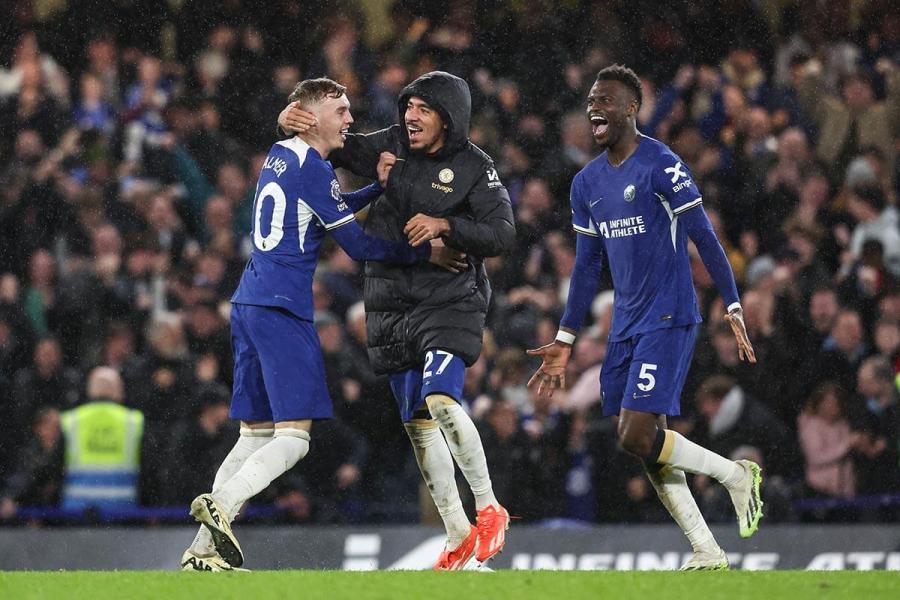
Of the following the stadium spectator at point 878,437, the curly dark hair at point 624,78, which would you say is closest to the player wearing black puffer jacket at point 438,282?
the curly dark hair at point 624,78

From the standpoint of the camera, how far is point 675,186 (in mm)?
6570

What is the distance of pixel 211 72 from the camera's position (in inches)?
497

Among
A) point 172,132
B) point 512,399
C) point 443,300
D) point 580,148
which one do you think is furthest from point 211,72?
point 443,300

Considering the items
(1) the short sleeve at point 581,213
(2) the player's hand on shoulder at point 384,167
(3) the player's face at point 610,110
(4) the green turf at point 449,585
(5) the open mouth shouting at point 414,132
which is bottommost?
(4) the green turf at point 449,585

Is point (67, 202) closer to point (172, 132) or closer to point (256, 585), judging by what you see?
point (172, 132)

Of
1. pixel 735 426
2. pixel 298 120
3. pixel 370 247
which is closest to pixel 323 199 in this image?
pixel 370 247

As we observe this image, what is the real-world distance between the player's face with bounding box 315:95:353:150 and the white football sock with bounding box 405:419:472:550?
1.24 meters

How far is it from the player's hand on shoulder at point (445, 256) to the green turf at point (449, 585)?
1.34 metres

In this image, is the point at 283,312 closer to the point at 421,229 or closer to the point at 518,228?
the point at 421,229

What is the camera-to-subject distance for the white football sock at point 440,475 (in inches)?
268

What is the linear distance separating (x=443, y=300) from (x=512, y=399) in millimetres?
3040

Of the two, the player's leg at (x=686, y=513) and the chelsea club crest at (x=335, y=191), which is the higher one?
the chelsea club crest at (x=335, y=191)

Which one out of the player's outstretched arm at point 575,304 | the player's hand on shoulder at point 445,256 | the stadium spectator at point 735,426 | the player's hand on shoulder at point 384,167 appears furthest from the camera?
the stadium spectator at point 735,426

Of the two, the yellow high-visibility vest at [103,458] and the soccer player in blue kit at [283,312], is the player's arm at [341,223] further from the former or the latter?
the yellow high-visibility vest at [103,458]
